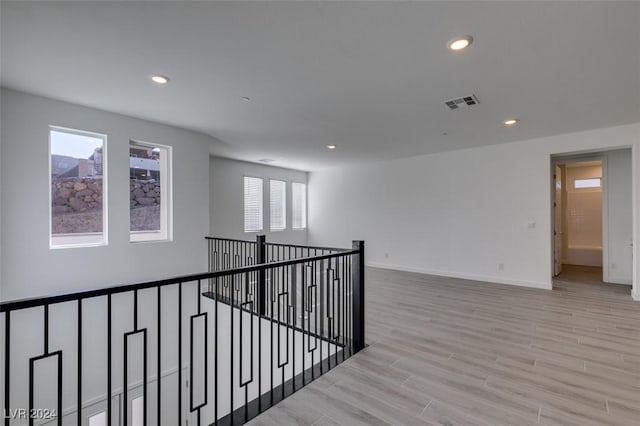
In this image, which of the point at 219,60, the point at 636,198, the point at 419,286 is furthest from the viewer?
the point at 419,286

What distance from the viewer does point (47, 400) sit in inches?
135

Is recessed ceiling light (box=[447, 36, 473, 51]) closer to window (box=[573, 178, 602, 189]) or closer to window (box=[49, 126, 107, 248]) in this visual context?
window (box=[49, 126, 107, 248])

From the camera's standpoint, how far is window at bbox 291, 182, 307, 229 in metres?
9.23

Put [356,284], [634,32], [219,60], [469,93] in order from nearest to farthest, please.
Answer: [634,32], [219,60], [356,284], [469,93]

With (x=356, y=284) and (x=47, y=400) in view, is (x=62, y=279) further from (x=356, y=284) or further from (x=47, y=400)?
(x=356, y=284)

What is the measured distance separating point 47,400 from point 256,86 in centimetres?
444

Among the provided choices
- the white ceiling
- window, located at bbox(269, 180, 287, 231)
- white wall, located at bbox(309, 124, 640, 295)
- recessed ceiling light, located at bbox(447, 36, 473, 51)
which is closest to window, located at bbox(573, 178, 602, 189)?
white wall, located at bbox(309, 124, 640, 295)

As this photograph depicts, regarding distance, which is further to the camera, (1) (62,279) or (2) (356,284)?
(1) (62,279)

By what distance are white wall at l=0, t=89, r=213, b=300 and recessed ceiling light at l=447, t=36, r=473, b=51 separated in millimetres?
4187

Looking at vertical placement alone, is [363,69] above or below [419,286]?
above

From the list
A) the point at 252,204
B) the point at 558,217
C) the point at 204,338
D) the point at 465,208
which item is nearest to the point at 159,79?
the point at 204,338

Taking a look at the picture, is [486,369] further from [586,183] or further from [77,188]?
[586,183]

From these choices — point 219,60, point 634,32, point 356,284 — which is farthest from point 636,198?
point 219,60

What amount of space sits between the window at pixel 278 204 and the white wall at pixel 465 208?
1.58 m
